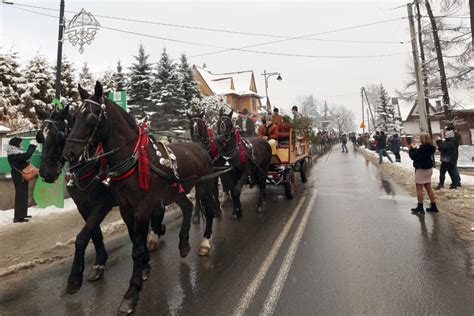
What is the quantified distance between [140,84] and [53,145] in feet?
94.0

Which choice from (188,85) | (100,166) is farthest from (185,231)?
(188,85)

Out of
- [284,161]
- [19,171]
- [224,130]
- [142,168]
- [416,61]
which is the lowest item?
[284,161]

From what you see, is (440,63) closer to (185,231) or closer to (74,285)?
(185,231)

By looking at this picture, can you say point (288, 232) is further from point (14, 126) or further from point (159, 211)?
point (14, 126)

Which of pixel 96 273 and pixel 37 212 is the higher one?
pixel 37 212

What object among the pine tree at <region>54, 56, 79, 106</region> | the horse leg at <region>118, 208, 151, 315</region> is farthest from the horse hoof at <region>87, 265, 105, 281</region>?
the pine tree at <region>54, 56, 79, 106</region>

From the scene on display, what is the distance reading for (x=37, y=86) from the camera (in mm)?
21844

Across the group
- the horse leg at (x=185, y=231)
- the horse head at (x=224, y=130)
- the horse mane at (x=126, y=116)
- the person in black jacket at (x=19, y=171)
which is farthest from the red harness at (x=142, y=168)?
the person in black jacket at (x=19, y=171)

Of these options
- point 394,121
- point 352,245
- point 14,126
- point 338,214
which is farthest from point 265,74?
point 394,121

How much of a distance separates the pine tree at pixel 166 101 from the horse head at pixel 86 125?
2623 cm

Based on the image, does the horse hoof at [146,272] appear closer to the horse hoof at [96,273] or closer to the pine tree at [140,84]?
the horse hoof at [96,273]

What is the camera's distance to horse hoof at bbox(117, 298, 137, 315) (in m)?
3.32

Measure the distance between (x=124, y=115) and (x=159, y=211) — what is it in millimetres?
1902

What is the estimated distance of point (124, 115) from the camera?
391 cm
